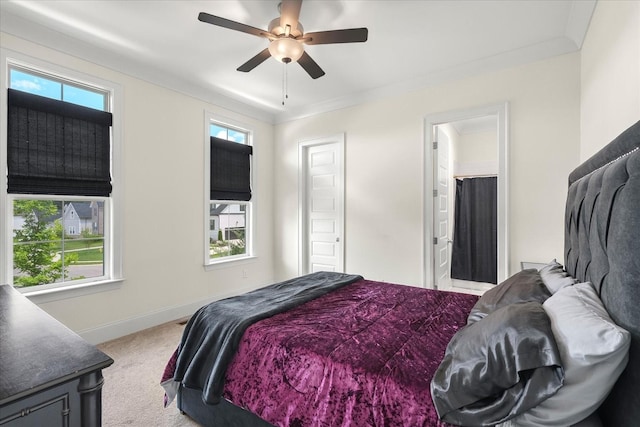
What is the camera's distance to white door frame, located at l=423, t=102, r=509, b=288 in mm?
3061

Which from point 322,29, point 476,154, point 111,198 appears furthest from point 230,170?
point 476,154

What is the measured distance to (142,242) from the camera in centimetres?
331

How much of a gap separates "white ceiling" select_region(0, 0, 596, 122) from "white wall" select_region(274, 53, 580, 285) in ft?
0.69

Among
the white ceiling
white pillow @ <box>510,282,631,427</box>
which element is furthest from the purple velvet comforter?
the white ceiling

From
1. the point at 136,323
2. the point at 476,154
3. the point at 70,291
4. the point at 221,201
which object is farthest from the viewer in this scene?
the point at 476,154

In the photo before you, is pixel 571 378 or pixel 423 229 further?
pixel 423 229

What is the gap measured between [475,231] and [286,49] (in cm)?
403

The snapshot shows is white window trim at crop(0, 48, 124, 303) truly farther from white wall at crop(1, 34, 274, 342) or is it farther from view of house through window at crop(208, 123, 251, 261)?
view of house through window at crop(208, 123, 251, 261)

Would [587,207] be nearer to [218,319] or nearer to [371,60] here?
[218,319]

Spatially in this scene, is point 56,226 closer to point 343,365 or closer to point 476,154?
point 343,365

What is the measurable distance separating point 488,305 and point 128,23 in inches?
134

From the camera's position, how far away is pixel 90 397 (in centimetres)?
96

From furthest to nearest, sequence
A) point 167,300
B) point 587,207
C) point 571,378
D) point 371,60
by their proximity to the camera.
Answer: point 167,300 → point 371,60 → point 587,207 → point 571,378

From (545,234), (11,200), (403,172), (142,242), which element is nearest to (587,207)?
(545,234)
